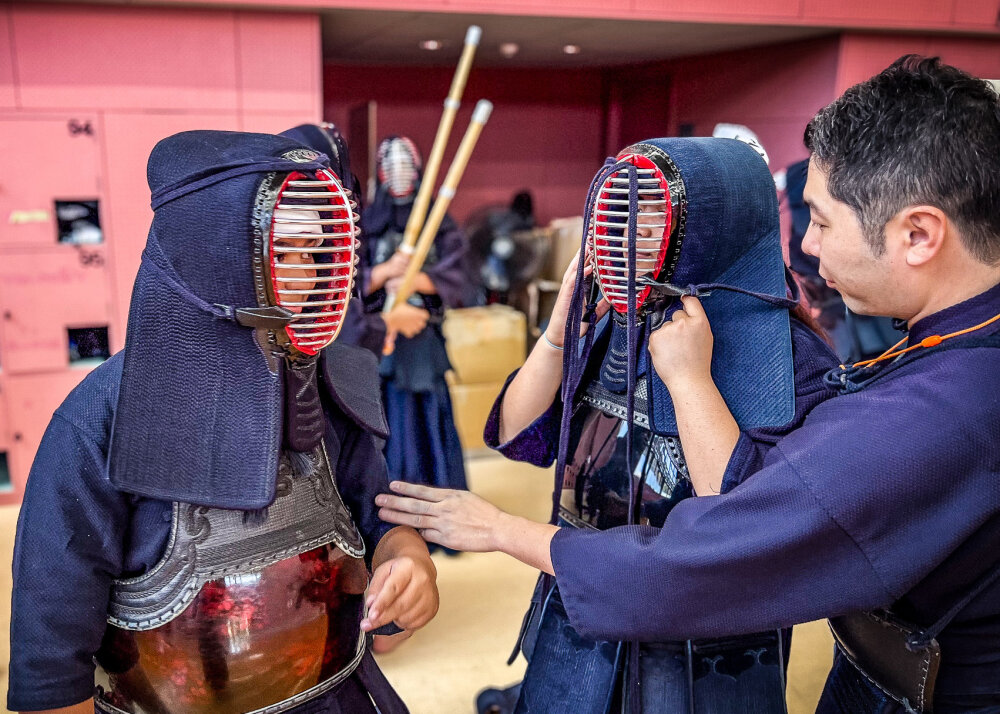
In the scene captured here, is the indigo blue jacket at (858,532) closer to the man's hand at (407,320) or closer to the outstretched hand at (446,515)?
the outstretched hand at (446,515)

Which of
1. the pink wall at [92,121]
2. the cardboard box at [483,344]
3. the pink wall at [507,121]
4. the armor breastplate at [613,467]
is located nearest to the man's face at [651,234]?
the armor breastplate at [613,467]

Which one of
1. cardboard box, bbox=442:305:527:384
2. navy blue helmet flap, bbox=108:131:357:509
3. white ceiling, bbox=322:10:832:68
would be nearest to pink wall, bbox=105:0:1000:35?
white ceiling, bbox=322:10:832:68

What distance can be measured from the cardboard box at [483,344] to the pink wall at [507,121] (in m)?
1.97

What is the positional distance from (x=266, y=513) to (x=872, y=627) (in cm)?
85

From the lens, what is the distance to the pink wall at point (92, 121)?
3.32 m

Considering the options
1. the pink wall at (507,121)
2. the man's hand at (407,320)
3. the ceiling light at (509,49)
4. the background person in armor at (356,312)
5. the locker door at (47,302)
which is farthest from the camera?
the pink wall at (507,121)

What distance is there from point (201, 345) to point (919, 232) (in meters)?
0.89

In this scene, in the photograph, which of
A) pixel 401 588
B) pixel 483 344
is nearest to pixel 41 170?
pixel 483 344

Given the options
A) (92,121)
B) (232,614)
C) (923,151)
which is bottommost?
(232,614)

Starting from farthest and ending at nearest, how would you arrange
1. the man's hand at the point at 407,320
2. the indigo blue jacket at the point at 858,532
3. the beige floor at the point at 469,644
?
the man's hand at the point at 407,320 → the beige floor at the point at 469,644 → the indigo blue jacket at the point at 858,532

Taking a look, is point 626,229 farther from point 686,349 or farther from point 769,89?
point 769,89

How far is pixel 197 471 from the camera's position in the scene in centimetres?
97

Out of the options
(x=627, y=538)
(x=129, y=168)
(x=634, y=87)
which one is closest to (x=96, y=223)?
(x=129, y=168)

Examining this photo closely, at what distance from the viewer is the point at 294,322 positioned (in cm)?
99
